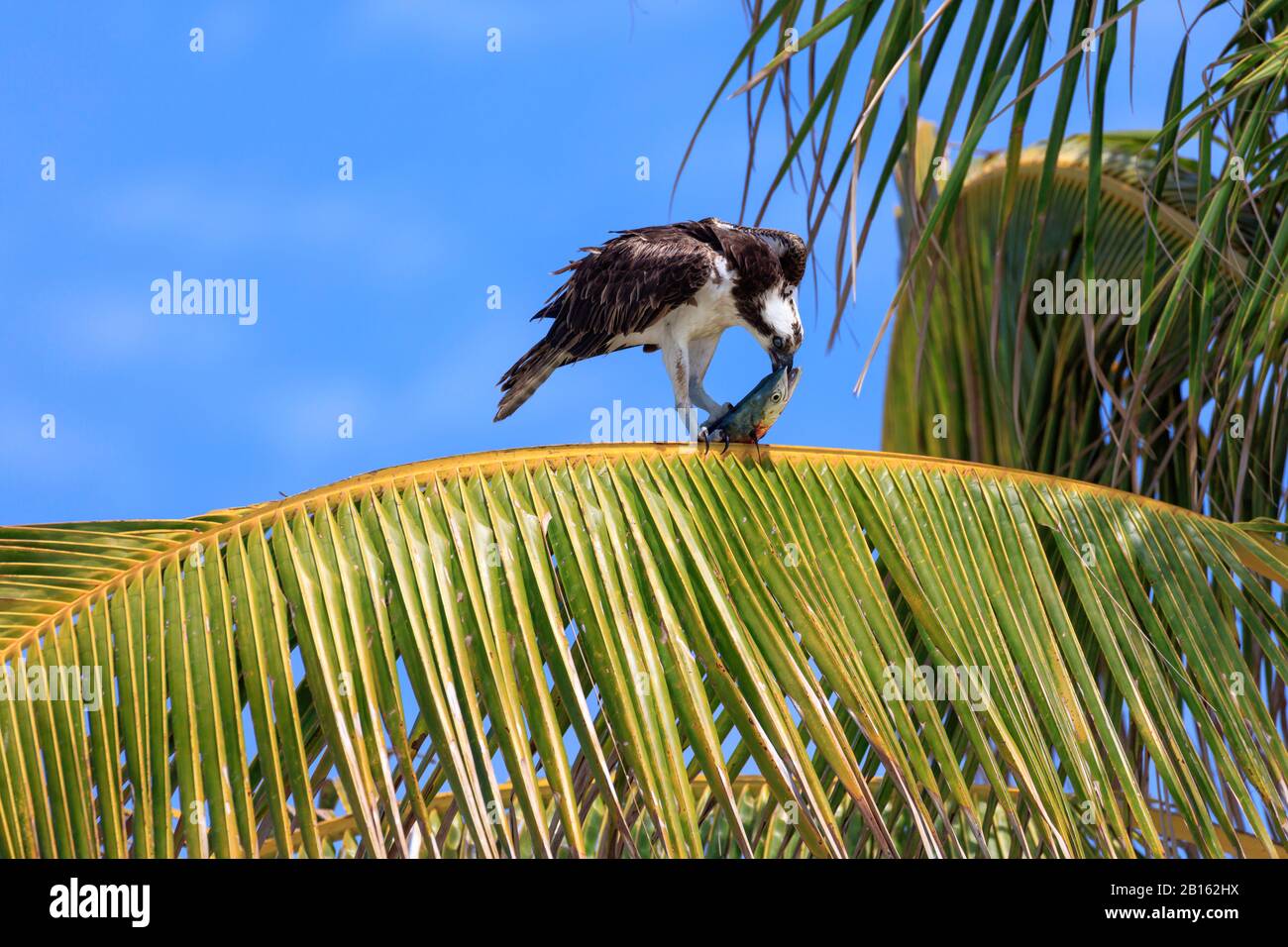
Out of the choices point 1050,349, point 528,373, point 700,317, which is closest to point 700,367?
point 700,317

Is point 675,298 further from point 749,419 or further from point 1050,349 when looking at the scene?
point 1050,349

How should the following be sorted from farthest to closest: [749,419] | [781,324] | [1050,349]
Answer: [1050,349], [781,324], [749,419]

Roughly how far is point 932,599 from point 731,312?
1698 mm

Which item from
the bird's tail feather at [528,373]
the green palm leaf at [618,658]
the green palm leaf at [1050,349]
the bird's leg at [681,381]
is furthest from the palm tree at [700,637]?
the green palm leaf at [1050,349]

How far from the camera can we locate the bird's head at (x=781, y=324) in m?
5.10

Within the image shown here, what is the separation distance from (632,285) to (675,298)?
17 centimetres

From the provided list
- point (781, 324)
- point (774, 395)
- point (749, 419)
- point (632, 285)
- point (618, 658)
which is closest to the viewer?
point (618, 658)

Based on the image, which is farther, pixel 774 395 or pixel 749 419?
pixel 774 395

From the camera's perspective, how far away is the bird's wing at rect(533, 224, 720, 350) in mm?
4930

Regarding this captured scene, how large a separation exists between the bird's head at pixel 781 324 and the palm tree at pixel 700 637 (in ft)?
2.66

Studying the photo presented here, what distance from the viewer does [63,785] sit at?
2.96 metres

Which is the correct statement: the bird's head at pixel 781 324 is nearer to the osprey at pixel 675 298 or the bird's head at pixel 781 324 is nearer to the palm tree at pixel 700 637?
the osprey at pixel 675 298

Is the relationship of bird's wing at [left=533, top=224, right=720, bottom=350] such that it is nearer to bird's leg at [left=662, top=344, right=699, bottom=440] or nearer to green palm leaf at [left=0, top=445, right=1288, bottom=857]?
bird's leg at [left=662, top=344, right=699, bottom=440]

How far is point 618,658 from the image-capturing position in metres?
3.29
